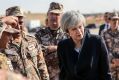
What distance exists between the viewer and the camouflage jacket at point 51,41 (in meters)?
7.49

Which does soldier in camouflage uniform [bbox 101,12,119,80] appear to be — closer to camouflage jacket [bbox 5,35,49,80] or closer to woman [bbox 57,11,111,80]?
camouflage jacket [bbox 5,35,49,80]

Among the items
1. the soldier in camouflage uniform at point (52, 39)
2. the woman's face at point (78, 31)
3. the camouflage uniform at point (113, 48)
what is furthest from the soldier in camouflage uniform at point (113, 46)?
the woman's face at point (78, 31)

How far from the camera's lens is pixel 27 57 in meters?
5.77

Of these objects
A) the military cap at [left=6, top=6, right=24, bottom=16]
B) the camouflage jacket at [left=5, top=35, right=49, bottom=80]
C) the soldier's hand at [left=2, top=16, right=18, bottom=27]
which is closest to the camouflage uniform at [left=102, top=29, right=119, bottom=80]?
the military cap at [left=6, top=6, right=24, bottom=16]

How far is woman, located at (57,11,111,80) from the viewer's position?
17.3 feet

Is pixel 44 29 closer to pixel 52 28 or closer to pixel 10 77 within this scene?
pixel 52 28

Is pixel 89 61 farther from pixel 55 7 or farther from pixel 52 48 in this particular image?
pixel 55 7

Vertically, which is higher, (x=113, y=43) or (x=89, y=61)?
(x=89, y=61)

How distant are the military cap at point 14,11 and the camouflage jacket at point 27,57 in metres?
0.85

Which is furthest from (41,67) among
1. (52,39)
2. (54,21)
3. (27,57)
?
(54,21)

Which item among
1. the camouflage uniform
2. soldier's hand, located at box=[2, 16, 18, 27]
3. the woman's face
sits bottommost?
the camouflage uniform

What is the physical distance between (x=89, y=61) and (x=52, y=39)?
7.96 feet

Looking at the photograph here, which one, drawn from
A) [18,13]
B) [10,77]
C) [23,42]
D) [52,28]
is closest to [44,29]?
[52,28]

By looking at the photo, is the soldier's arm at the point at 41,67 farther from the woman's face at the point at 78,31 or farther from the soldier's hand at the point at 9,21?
the woman's face at the point at 78,31
